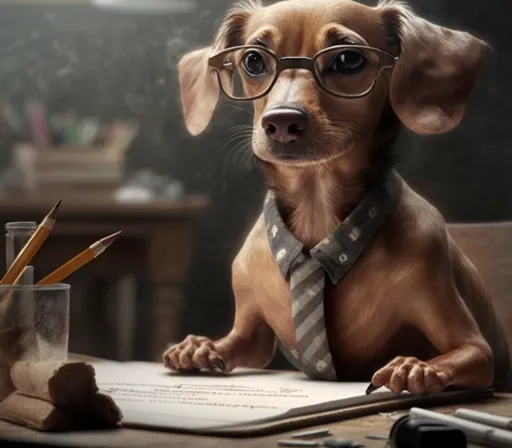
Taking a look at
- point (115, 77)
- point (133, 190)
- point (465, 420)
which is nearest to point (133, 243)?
point (133, 190)

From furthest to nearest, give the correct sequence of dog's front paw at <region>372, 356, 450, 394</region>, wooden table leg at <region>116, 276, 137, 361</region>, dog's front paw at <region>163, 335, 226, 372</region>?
wooden table leg at <region>116, 276, 137, 361</region>, dog's front paw at <region>163, 335, 226, 372</region>, dog's front paw at <region>372, 356, 450, 394</region>

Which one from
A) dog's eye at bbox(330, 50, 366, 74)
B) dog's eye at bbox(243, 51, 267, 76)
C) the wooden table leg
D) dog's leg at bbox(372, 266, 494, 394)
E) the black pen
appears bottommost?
the wooden table leg

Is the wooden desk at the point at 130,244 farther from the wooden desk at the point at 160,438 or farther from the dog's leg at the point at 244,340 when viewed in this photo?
the wooden desk at the point at 160,438

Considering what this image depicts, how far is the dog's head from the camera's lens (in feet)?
2.62

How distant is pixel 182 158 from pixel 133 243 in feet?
0.29

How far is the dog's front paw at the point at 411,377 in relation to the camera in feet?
2.45

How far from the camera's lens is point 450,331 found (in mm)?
811

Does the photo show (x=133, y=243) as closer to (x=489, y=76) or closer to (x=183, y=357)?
(x=183, y=357)

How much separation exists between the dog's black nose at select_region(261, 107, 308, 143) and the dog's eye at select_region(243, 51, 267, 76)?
0.05 metres

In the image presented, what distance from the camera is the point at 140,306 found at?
38.8 inches

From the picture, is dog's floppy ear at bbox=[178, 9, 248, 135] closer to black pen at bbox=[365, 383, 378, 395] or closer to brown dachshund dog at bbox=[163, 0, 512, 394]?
brown dachshund dog at bbox=[163, 0, 512, 394]

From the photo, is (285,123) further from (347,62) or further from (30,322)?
(30,322)

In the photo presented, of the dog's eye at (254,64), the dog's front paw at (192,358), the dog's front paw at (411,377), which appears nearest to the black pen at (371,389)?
the dog's front paw at (411,377)

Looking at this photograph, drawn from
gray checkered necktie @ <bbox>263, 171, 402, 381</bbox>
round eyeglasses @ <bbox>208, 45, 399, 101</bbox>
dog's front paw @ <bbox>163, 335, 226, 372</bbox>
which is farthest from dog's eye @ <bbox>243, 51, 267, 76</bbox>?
dog's front paw @ <bbox>163, 335, 226, 372</bbox>
